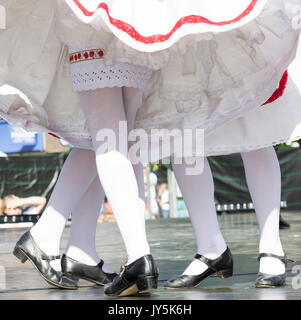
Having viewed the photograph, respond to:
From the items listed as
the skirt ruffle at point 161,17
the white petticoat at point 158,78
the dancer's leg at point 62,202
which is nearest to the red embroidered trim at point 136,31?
the skirt ruffle at point 161,17

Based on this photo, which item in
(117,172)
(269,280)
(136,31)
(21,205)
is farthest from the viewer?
(21,205)

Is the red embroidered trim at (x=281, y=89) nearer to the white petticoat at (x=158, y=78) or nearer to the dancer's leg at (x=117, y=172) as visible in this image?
the white petticoat at (x=158, y=78)

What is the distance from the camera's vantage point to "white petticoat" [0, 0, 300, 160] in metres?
2.25

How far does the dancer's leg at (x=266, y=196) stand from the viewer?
7.85ft

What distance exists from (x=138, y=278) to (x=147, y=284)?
0.03 meters

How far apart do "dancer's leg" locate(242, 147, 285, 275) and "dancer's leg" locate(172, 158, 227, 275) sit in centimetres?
15

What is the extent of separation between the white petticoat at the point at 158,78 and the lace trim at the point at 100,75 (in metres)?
0.01

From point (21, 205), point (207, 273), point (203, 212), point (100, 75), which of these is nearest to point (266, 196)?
point (203, 212)

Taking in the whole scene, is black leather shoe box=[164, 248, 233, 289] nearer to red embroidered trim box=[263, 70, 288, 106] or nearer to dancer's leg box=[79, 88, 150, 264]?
dancer's leg box=[79, 88, 150, 264]

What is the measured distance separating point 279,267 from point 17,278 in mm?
1052

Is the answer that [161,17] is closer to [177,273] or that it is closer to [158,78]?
[158,78]

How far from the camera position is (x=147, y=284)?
6.46 feet

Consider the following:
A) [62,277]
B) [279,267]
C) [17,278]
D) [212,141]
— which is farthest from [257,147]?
[17,278]

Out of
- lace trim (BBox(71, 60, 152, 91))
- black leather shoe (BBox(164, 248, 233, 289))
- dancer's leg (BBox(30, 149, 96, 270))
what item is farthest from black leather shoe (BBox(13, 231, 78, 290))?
lace trim (BBox(71, 60, 152, 91))
